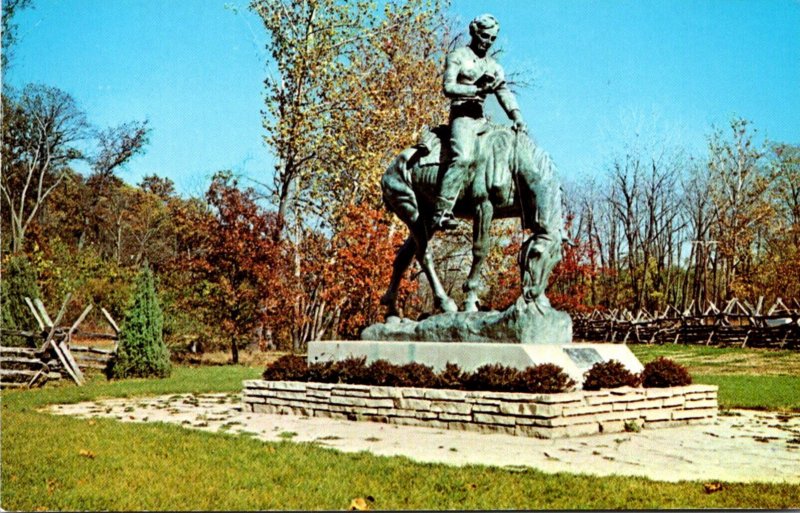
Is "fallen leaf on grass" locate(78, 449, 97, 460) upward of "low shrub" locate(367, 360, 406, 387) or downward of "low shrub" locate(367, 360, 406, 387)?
downward

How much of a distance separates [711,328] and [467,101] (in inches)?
870

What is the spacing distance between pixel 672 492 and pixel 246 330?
1702 centimetres

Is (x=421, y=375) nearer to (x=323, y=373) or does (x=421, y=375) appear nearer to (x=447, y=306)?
(x=323, y=373)

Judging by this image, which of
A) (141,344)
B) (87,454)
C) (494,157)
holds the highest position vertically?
(494,157)

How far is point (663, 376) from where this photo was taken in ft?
29.3

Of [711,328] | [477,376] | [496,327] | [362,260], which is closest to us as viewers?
[477,376]

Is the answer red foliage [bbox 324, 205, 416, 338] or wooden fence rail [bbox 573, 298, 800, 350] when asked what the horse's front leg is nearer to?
red foliage [bbox 324, 205, 416, 338]

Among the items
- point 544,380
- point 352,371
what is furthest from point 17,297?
point 544,380

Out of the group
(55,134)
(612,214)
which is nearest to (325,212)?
(55,134)

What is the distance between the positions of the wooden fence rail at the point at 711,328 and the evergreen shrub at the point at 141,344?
18.4 metres

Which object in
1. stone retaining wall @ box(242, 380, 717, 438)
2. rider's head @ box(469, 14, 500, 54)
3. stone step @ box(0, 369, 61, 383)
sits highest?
rider's head @ box(469, 14, 500, 54)

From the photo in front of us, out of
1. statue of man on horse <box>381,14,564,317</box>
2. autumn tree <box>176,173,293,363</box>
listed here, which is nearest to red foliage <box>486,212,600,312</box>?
autumn tree <box>176,173,293,363</box>

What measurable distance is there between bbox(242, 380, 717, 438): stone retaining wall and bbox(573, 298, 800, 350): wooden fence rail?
17.7m

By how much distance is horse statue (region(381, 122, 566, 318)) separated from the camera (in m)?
9.11
